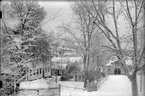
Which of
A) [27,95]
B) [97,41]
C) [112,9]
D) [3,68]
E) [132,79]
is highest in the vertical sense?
[112,9]

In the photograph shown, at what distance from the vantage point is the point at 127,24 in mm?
1521

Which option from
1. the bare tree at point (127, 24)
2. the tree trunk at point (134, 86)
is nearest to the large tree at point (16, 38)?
the bare tree at point (127, 24)

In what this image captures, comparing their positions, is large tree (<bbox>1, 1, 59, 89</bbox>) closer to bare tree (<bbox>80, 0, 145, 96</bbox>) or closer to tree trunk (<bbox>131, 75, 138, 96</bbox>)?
bare tree (<bbox>80, 0, 145, 96</bbox>)

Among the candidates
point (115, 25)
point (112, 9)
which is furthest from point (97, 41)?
point (112, 9)

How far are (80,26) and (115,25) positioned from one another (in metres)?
1.09

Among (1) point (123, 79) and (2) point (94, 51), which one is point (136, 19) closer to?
(2) point (94, 51)

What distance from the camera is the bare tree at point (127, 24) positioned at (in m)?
1.36

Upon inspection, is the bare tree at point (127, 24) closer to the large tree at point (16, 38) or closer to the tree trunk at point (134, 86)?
the tree trunk at point (134, 86)

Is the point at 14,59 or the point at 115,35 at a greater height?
the point at 115,35

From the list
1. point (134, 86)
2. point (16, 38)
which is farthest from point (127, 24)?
point (16, 38)

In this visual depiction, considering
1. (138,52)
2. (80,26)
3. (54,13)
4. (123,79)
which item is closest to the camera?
(54,13)

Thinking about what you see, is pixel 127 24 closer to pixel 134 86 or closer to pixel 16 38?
pixel 134 86

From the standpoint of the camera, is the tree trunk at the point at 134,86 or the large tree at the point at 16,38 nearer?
the large tree at the point at 16,38

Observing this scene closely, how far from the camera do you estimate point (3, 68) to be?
3.52 feet
